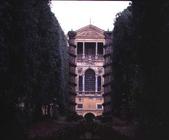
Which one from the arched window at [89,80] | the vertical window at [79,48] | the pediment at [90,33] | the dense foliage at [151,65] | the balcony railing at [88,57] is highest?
the pediment at [90,33]

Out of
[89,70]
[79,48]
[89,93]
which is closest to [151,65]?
[89,93]

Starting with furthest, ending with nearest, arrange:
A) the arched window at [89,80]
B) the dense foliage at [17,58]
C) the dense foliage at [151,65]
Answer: the arched window at [89,80], the dense foliage at [151,65], the dense foliage at [17,58]

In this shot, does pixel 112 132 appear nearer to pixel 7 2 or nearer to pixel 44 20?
pixel 7 2

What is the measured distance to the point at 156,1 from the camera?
1045 inches

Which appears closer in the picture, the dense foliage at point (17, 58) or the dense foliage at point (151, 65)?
the dense foliage at point (17, 58)

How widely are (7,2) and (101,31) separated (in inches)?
2797

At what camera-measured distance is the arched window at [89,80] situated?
92306 millimetres

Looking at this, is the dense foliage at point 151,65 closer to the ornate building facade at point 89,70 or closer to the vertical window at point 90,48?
the ornate building facade at point 89,70

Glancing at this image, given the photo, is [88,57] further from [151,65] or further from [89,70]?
[151,65]

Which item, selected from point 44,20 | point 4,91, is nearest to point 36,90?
point 44,20

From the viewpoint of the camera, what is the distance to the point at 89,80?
93500mm

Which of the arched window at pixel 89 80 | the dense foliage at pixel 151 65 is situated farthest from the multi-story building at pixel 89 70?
the dense foliage at pixel 151 65

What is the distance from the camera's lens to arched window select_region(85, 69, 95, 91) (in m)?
92.3

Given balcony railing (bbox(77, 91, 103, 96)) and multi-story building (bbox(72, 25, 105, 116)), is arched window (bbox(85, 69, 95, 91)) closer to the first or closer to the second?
multi-story building (bbox(72, 25, 105, 116))
